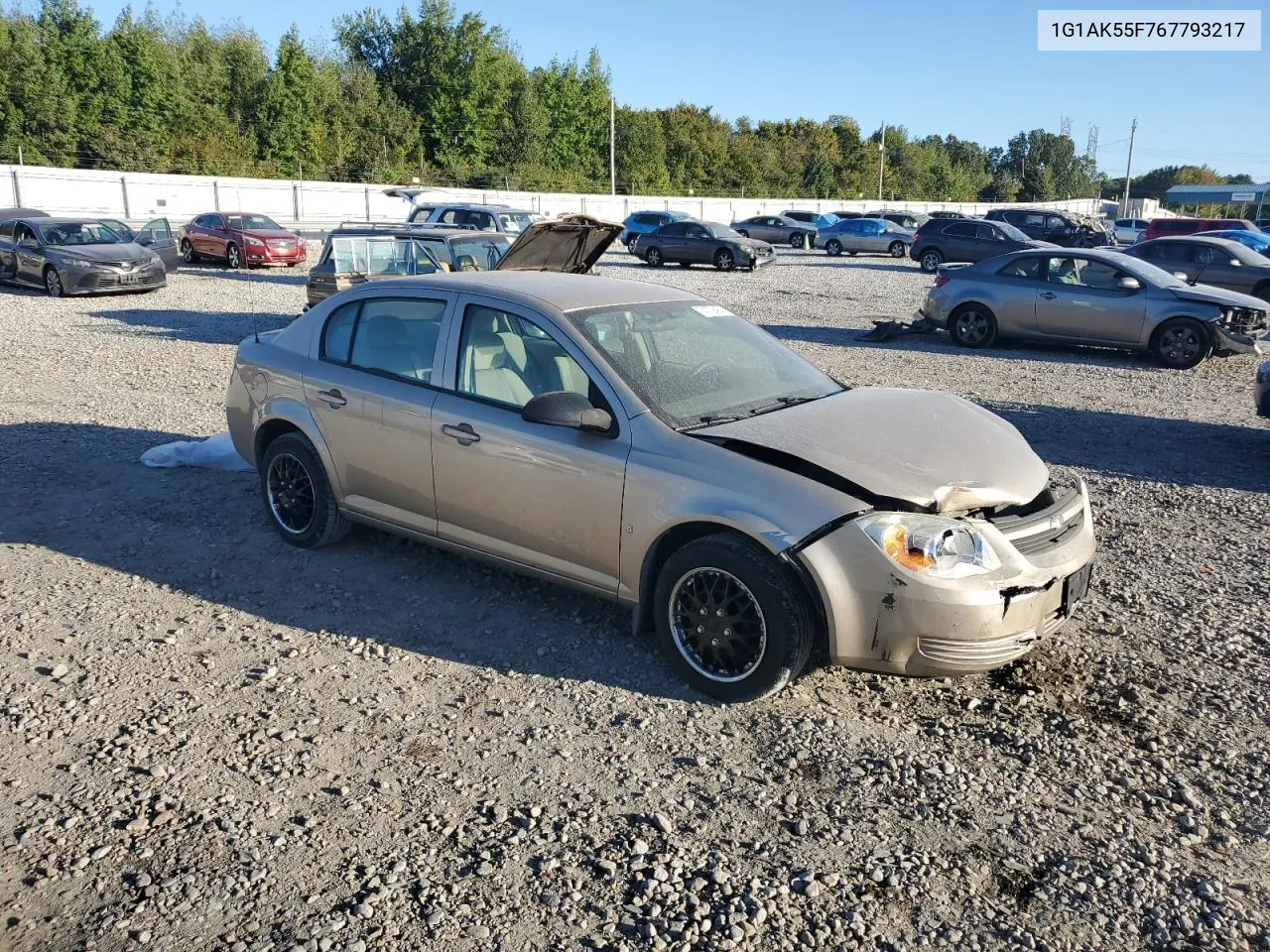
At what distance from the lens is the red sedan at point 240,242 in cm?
2556

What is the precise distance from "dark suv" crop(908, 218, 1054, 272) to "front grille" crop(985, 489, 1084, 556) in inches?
984

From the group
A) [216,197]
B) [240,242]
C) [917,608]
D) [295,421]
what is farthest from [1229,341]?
[216,197]

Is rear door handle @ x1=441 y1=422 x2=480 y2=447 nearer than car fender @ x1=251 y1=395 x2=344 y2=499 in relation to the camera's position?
Yes

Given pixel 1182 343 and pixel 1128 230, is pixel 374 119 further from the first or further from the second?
pixel 1182 343

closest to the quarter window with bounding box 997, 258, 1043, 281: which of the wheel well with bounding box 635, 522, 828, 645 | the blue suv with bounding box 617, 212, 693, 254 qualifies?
the wheel well with bounding box 635, 522, 828, 645

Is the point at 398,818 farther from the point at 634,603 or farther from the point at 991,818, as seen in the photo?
the point at 991,818

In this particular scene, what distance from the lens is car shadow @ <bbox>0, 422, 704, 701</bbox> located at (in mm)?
4672

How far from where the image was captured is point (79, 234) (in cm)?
1997

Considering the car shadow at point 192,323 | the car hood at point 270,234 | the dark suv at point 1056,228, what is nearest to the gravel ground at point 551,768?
the car shadow at point 192,323

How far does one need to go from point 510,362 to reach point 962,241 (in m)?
26.6

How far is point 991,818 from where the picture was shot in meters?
3.42

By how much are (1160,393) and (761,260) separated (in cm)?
1956

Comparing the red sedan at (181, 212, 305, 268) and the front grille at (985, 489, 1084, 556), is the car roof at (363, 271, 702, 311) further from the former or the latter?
the red sedan at (181, 212, 305, 268)

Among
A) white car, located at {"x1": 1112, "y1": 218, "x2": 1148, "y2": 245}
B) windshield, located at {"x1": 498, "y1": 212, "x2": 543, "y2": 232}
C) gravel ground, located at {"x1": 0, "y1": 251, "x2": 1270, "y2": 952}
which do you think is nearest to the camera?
gravel ground, located at {"x1": 0, "y1": 251, "x2": 1270, "y2": 952}
